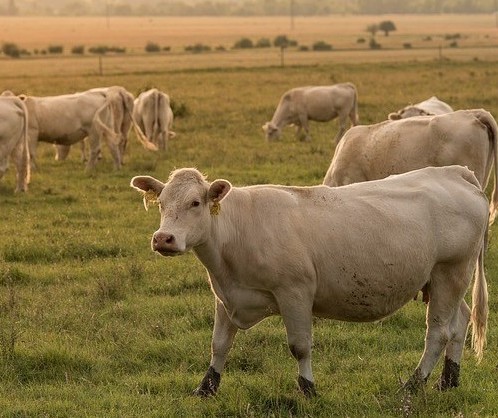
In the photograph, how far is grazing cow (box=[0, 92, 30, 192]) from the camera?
16141 mm

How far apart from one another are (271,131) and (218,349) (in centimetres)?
1690

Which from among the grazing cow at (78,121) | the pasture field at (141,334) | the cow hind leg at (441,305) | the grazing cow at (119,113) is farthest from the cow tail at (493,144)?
the grazing cow at (119,113)

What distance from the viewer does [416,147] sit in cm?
1136

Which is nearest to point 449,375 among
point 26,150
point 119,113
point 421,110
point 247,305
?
point 247,305

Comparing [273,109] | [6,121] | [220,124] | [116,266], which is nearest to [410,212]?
[116,266]

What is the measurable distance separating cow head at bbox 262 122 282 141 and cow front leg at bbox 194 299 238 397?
53.8 feet

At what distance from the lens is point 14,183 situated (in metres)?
17.4

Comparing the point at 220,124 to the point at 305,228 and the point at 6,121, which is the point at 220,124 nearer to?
the point at 6,121

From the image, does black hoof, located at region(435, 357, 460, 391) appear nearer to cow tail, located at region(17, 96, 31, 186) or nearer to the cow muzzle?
the cow muzzle

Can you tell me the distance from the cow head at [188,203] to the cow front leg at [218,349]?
2.35 feet

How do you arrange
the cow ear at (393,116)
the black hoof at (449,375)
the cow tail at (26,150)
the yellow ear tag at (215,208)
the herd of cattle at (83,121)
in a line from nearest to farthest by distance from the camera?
the yellow ear tag at (215,208), the black hoof at (449,375), the cow ear at (393,116), the cow tail at (26,150), the herd of cattle at (83,121)

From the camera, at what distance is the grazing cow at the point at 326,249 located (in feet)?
21.9

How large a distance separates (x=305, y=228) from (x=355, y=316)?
739 millimetres

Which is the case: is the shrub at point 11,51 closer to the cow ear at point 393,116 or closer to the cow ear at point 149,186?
the cow ear at point 393,116
